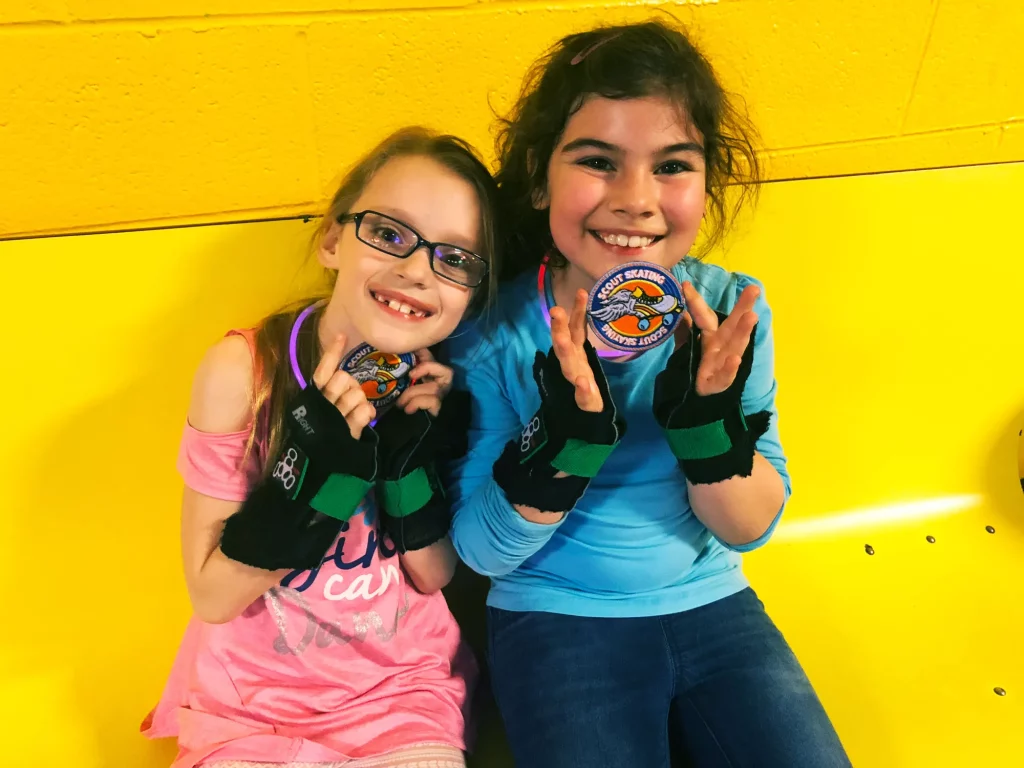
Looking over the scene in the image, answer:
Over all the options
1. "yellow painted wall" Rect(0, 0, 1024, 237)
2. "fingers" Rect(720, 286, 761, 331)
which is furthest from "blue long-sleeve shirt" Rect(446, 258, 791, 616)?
"yellow painted wall" Rect(0, 0, 1024, 237)

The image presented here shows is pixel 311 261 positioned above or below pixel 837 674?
above

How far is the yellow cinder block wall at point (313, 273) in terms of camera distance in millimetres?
1397

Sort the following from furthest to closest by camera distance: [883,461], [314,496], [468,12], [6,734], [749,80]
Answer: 1. [883,461]
2. [749,80]
3. [468,12]
4. [6,734]
5. [314,496]

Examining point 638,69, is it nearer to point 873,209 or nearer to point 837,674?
point 873,209

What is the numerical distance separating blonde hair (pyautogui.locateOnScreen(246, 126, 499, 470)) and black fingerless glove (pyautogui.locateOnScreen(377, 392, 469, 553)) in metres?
0.16

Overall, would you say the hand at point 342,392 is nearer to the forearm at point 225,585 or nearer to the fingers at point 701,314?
the forearm at point 225,585

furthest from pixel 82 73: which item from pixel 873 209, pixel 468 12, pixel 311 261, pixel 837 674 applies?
pixel 837 674

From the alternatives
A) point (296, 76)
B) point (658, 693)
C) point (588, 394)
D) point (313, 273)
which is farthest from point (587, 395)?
point (296, 76)

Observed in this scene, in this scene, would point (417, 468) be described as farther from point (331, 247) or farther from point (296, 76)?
point (296, 76)

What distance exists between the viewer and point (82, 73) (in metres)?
1.36

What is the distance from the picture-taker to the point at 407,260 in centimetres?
110

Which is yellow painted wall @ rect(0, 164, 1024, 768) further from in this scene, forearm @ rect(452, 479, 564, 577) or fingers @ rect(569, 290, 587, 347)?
fingers @ rect(569, 290, 587, 347)

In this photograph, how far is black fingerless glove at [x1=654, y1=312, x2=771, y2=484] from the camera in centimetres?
108

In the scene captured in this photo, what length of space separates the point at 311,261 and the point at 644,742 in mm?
1128
